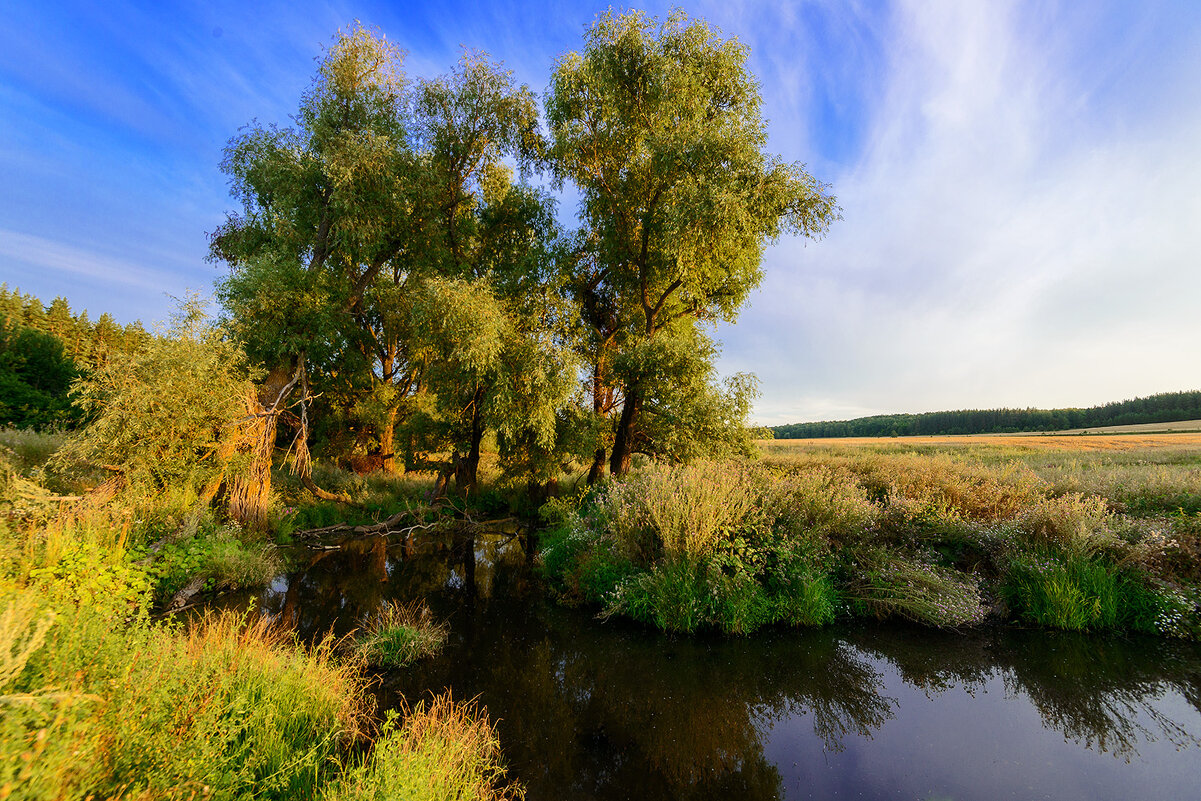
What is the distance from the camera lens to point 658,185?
46.5 feet

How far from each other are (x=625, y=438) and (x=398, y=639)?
9.85 metres

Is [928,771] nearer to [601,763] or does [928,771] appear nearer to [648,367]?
[601,763]

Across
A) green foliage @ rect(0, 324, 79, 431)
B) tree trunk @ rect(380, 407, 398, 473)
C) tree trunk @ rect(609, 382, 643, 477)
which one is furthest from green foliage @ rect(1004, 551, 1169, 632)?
green foliage @ rect(0, 324, 79, 431)

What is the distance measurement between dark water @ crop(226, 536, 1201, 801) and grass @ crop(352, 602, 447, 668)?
254 millimetres

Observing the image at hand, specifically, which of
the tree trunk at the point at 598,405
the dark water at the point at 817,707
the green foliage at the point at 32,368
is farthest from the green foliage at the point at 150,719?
the green foliage at the point at 32,368

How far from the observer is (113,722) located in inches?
96.7

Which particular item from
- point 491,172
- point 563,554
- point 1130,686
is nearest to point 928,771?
point 1130,686

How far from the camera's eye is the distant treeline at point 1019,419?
202ft

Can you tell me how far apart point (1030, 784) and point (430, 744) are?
5.49m

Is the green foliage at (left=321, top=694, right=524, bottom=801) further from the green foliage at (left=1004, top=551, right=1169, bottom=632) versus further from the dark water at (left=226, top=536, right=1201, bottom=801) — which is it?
the green foliage at (left=1004, top=551, right=1169, bottom=632)

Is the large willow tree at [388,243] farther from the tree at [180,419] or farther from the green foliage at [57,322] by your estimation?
the green foliage at [57,322]

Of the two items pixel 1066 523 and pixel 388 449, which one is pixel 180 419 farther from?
pixel 1066 523

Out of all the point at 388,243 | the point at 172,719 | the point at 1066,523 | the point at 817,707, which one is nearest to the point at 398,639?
the point at 172,719

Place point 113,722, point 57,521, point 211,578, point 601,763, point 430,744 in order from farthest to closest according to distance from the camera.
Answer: point 211,578
point 57,521
point 601,763
point 430,744
point 113,722
